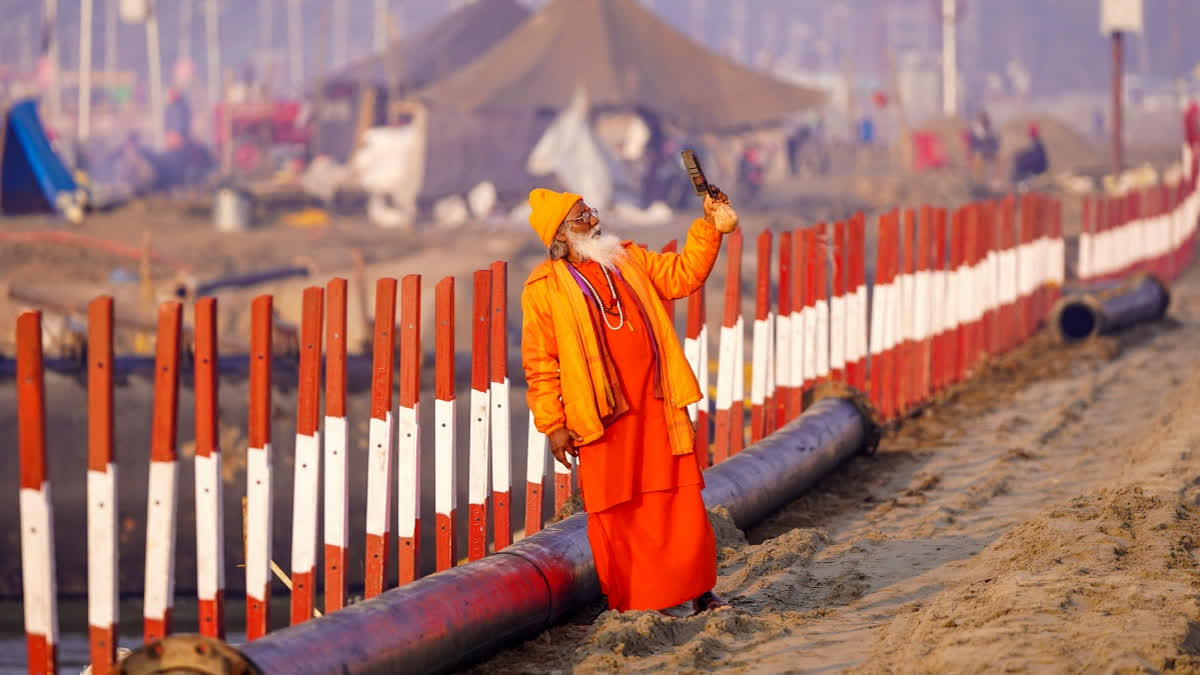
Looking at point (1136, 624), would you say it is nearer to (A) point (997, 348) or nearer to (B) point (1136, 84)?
(A) point (997, 348)

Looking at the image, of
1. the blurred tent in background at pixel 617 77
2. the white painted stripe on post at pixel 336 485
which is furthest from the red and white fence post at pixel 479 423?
the blurred tent in background at pixel 617 77

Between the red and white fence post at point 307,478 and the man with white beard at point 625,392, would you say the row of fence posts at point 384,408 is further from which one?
the man with white beard at point 625,392

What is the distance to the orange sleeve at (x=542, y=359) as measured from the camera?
541cm

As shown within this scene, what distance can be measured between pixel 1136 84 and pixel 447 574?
291ft

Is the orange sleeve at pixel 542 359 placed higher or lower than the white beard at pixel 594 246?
lower

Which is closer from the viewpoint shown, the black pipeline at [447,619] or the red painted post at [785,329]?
the black pipeline at [447,619]

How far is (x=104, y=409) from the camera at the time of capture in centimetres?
436

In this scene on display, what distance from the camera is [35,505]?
14.3ft

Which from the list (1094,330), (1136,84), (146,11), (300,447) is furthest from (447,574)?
(1136,84)

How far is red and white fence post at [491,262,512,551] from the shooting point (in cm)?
604

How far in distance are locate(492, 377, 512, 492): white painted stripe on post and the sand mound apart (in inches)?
63.6

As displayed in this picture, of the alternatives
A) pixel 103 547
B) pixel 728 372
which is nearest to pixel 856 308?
pixel 728 372

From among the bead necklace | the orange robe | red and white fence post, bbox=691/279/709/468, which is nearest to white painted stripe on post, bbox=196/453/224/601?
the orange robe

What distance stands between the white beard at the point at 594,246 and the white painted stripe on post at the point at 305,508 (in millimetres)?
1107
